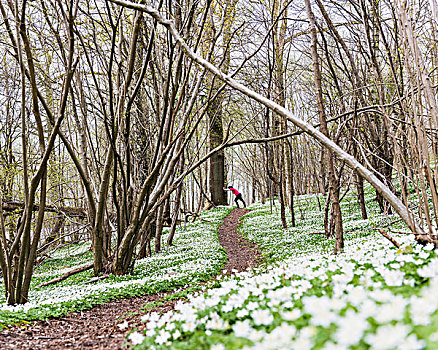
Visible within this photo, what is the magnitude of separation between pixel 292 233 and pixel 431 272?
436 inches

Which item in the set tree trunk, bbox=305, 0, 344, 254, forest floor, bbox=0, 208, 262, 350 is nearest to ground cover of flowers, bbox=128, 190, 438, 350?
forest floor, bbox=0, 208, 262, 350

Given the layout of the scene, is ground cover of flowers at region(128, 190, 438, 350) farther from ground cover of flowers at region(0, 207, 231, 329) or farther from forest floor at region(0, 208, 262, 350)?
ground cover of flowers at region(0, 207, 231, 329)

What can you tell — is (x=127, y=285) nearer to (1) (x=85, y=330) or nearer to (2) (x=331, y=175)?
(1) (x=85, y=330)

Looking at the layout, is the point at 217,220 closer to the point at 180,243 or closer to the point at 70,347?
Result: the point at 180,243

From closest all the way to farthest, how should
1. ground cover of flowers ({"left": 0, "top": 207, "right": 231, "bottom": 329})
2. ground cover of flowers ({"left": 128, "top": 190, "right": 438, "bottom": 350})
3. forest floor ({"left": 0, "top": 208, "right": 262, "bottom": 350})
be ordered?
ground cover of flowers ({"left": 128, "top": 190, "right": 438, "bottom": 350}) < forest floor ({"left": 0, "top": 208, "right": 262, "bottom": 350}) < ground cover of flowers ({"left": 0, "top": 207, "right": 231, "bottom": 329})

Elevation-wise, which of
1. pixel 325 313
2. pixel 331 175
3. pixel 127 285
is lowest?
pixel 127 285

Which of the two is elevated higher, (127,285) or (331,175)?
(331,175)

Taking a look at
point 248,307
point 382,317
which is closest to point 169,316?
point 248,307

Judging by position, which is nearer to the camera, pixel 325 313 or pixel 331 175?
pixel 325 313

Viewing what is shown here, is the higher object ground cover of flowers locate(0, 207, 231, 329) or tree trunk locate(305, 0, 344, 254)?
tree trunk locate(305, 0, 344, 254)

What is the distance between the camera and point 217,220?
2292 centimetres

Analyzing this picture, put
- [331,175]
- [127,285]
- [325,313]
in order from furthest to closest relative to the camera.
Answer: [127,285]
[331,175]
[325,313]

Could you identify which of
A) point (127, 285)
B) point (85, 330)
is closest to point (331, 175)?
point (127, 285)

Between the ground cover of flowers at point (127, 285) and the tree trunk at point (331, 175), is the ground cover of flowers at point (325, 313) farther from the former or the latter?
the ground cover of flowers at point (127, 285)
